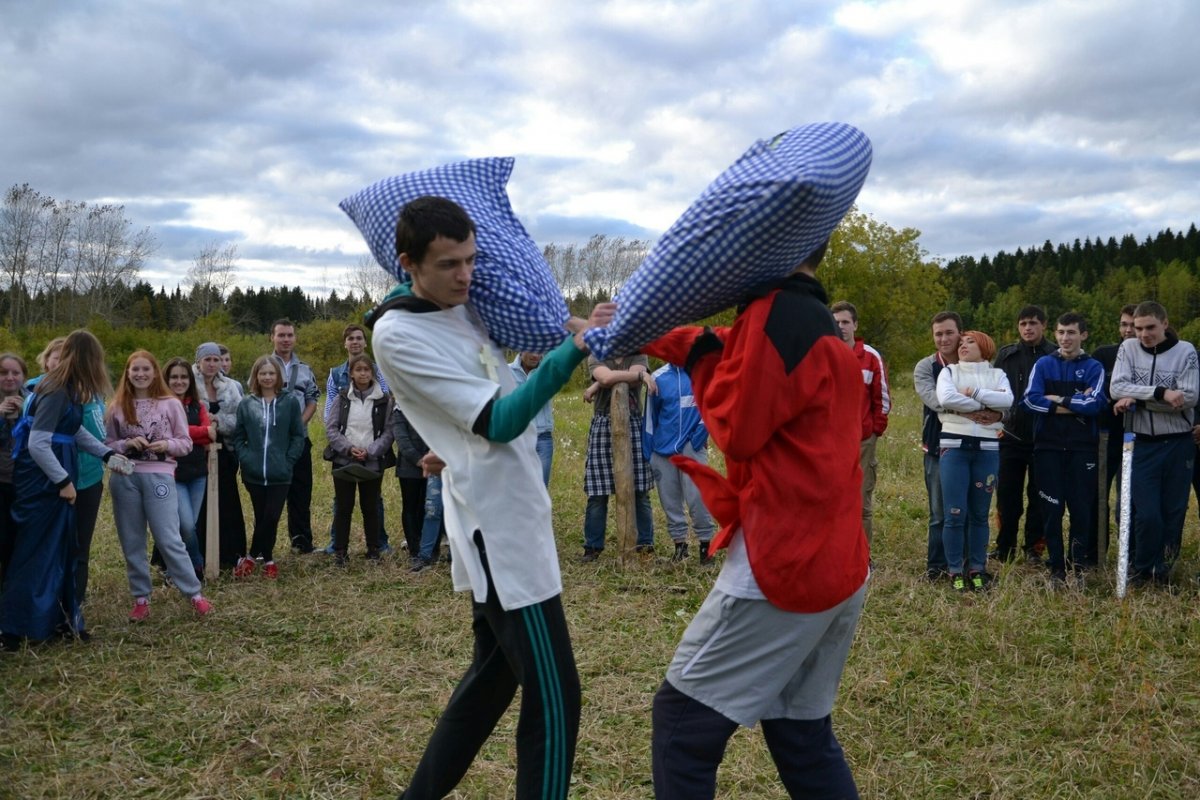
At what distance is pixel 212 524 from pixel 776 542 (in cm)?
641

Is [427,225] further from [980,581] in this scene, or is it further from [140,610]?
[980,581]

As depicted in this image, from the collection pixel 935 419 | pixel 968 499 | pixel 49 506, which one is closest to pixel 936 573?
pixel 968 499

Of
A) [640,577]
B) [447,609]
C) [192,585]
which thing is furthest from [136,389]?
[640,577]

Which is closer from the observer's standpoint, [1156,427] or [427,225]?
[427,225]

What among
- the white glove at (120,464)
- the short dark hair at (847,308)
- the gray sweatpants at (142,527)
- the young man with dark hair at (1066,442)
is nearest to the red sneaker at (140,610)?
the gray sweatpants at (142,527)

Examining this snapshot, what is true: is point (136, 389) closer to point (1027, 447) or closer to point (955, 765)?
point (955, 765)

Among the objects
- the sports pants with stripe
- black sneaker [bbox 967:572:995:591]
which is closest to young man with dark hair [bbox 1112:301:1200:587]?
black sneaker [bbox 967:572:995:591]

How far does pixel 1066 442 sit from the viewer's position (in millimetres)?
7039

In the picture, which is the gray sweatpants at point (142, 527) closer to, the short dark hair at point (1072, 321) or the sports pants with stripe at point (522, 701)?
the sports pants with stripe at point (522, 701)

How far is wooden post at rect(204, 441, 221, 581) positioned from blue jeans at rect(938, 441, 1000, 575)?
5.71 m

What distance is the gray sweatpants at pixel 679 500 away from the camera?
309 inches

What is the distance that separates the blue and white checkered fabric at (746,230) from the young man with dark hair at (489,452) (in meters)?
0.21

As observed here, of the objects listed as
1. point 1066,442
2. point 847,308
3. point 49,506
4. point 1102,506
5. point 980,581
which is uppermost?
point 847,308

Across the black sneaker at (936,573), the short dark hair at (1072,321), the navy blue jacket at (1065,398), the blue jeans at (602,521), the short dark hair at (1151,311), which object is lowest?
the black sneaker at (936,573)
